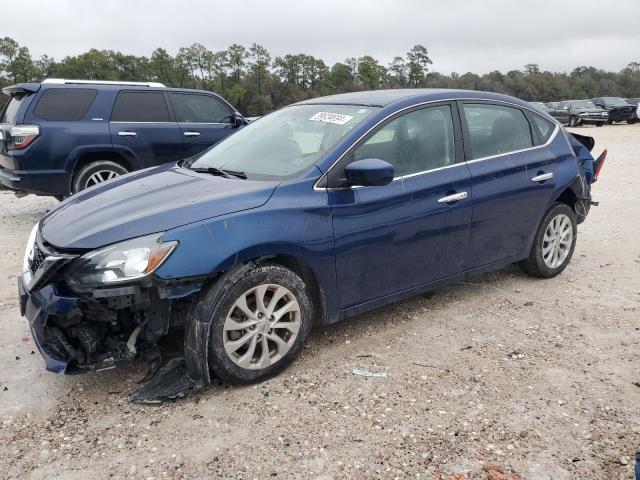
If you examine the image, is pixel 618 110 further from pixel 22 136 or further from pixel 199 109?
pixel 22 136

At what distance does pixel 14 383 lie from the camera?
3219 millimetres

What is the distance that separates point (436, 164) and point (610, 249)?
10.6 ft

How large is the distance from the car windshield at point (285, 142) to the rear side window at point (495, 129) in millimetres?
924

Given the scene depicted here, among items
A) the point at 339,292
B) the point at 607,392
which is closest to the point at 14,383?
the point at 339,292

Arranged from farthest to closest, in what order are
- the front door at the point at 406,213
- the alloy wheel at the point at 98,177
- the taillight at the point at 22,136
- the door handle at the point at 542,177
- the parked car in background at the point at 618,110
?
the parked car in background at the point at 618,110, the alloy wheel at the point at 98,177, the taillight at the point at 22,136, the door handle at the point at 542,177, the front door at the point at 406,213

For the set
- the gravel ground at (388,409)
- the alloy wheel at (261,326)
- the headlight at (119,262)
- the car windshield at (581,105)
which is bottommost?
the gravel ground at (388,409)

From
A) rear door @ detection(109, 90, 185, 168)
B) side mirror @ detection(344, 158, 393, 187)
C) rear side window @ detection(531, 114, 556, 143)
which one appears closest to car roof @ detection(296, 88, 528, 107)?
rear side window @ detection(531, 114, 556, 143)

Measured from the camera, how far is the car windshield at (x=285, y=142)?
353cm

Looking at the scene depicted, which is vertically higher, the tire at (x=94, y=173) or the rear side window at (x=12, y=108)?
the rear side window at (x=12, y=108)

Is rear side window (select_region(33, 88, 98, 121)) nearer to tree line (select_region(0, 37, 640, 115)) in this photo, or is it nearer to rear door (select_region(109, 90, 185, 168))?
rear door (select_region(109, 90, 185, 168))

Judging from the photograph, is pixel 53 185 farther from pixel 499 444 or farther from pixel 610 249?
pixel 610 249

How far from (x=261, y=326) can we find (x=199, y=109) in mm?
6141

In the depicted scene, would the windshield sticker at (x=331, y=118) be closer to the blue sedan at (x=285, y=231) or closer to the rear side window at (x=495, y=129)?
the blue sedan at (x=285, y=231)

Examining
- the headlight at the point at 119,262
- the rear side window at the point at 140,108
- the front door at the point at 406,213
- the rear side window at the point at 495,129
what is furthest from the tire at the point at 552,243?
the rear side window at the point at 140,108
